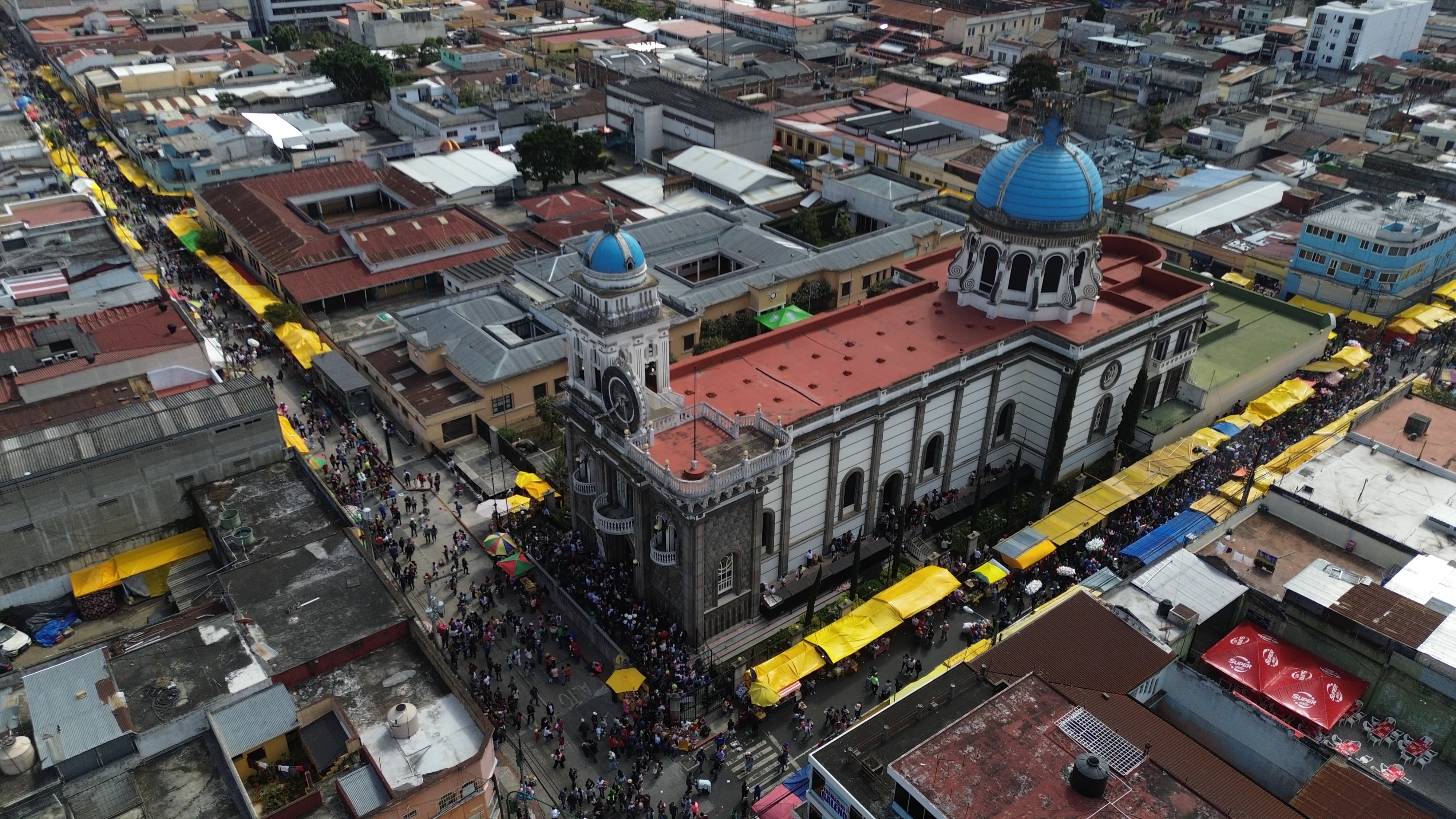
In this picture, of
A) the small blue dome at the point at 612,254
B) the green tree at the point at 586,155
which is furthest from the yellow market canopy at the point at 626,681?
the green tree at the point at 586,155

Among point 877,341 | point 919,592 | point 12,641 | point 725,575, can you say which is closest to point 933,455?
point 877,341

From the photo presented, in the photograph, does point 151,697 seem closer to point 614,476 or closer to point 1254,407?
point 614,476

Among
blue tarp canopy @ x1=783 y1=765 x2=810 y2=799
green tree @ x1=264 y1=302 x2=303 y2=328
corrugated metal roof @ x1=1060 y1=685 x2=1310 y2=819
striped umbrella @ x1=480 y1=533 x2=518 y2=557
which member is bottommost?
striped umbrella @ x1=480 y1=533 x2=518 y2=557

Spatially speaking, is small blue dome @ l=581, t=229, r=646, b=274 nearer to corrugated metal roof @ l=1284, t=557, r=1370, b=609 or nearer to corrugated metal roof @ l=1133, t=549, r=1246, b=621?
corrugated metal roof @ l=1133, t=549, r=1246, b=621

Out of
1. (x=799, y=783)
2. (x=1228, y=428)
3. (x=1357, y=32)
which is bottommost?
(x=799, y=783)

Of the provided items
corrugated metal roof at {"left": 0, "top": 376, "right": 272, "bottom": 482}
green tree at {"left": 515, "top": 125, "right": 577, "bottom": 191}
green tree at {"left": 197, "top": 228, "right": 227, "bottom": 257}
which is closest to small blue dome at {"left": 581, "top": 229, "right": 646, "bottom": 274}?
corrugated metal roof at {"left": 0, "top": 376, "right": 272, "bottom": 482}

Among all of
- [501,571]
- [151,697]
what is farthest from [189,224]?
[151,697]

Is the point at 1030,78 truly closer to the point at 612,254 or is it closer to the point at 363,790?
the point at 612,254
